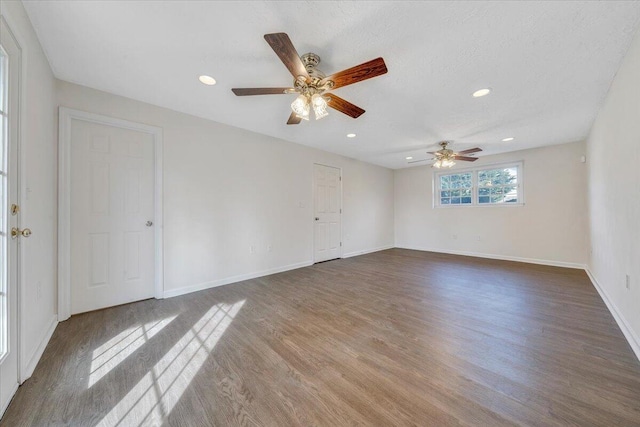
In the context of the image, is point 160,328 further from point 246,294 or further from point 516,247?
point 516,247

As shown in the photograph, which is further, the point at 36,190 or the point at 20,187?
the point at 36,190

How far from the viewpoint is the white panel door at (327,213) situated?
488cm

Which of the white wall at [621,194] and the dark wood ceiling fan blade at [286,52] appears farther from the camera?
the white wall at [621,194]

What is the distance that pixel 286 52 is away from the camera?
60.6 inches

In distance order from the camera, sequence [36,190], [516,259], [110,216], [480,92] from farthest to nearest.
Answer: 1. [516,259]
2. [110,216]
3. [480,92]
4. [36,190]

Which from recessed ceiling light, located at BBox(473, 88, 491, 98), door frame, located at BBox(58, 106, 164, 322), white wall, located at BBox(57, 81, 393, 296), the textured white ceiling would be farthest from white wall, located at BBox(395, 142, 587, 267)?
door frame, located at BBox(58, 106, 164, 322)

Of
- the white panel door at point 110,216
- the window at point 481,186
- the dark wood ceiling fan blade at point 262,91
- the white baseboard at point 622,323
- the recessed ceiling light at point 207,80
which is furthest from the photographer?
the window at point 481,186

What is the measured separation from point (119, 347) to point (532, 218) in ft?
22.6

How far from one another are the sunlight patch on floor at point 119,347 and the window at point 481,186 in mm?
6428

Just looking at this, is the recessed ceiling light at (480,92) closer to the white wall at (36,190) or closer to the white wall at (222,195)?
the white wall at (222,195)

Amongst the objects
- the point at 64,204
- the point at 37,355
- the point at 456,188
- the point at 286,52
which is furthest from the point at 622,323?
the point at 64,204

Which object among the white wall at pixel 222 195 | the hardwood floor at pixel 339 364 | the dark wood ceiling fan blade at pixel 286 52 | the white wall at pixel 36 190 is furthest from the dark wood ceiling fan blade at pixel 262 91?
the hardwood floor at pixel 339 364

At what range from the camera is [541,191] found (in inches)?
185

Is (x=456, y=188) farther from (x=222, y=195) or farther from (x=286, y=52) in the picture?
(x=286, y=52)
